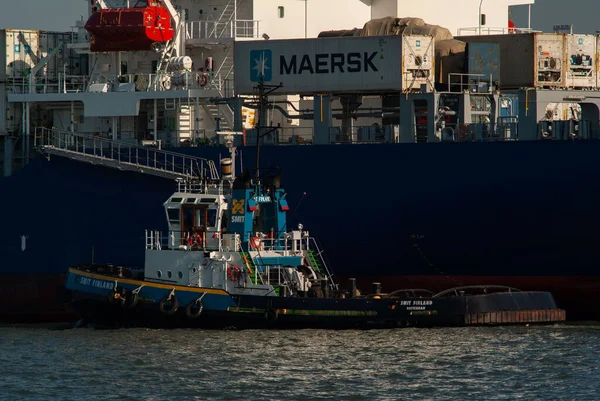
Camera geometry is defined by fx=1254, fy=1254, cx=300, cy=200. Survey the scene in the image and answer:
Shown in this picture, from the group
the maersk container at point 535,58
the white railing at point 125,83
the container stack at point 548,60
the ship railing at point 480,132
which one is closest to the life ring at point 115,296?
the white railing at point 125,83

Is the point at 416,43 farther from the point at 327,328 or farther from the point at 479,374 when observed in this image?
the point at 479,374

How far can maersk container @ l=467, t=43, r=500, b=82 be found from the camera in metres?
30.8

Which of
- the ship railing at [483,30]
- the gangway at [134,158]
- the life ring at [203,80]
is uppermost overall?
the ship railing at [483,30]

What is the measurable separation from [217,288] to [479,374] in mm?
7028

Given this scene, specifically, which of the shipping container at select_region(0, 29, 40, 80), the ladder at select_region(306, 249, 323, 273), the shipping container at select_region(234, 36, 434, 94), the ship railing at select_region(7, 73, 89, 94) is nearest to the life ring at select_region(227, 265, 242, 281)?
the ladder at select_region(306, 249, 323, 273)

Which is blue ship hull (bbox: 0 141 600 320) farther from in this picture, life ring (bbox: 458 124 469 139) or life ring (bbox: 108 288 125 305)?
life ring (bbox: 108 288 125 305)

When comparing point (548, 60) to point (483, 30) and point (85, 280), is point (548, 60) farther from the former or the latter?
point (85, 280)

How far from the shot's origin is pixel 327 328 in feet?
88.6

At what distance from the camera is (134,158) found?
107ft

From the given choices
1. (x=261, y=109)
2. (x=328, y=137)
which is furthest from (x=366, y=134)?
(x=261, y=109)

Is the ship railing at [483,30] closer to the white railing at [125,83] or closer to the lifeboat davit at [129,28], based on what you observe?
the white railing at [125,83]

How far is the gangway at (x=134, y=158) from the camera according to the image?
3139 cm

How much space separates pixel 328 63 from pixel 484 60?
389 cm

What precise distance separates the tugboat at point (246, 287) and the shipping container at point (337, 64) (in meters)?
2.11
